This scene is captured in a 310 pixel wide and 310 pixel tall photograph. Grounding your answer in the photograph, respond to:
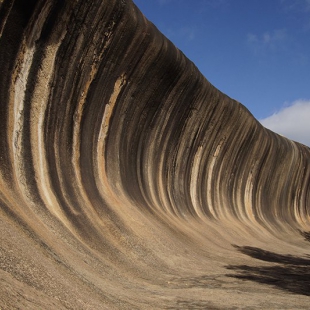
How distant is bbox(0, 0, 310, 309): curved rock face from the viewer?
19.6ft

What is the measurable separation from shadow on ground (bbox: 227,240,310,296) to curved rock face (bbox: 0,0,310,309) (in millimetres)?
35

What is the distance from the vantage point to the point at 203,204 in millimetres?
15695

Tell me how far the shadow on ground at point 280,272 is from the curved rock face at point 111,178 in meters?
0.04

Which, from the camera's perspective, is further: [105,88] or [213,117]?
[213,117]

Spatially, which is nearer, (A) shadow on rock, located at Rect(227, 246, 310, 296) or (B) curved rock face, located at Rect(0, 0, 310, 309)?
(B) curved rock face, located at Rect(0, 0, 310, 309)

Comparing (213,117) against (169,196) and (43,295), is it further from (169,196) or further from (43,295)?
(43,295)

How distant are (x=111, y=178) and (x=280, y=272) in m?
4.23

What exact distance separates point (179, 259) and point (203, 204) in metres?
6.57

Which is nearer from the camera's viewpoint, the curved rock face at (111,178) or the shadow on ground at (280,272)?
the curved rock face at (111,178)

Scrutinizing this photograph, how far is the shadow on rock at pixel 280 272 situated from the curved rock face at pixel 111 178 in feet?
0.12

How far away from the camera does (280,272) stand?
954cm

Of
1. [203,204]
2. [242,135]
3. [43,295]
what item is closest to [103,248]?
[43,295]

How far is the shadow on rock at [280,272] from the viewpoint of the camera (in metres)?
7.97

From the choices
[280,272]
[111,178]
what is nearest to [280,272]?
[280,272]
